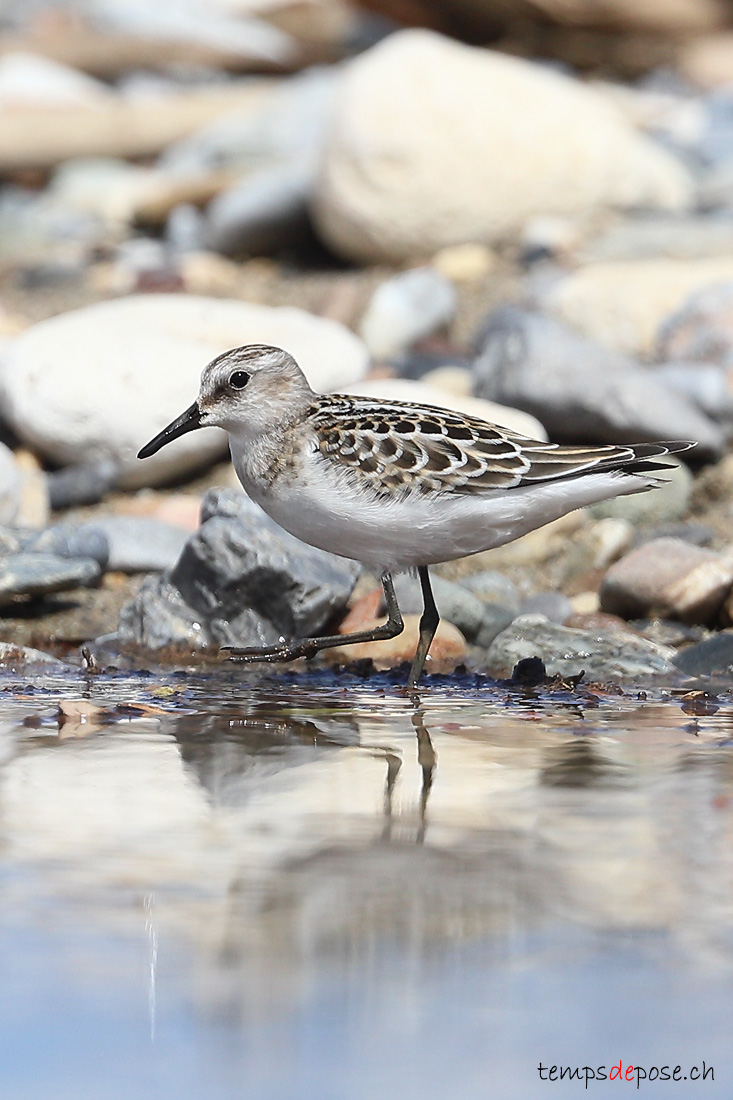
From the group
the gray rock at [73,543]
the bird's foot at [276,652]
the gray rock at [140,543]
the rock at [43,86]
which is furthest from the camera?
the rock at [43,86]

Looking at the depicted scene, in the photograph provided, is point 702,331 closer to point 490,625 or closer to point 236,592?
point 490,625

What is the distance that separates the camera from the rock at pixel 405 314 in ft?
36.2

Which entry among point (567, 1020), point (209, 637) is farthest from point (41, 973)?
point (209, 637)

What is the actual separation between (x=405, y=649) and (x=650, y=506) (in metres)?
2.31

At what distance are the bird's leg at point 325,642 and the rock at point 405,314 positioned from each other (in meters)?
5.21

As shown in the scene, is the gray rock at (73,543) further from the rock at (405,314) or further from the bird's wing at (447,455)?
the rock at (405,314)

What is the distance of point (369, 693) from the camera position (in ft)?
18.5

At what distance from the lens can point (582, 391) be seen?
8.61 m

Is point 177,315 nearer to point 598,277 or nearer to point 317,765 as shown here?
point 598,277

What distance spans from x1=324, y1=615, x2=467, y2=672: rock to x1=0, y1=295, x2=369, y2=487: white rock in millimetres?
2847

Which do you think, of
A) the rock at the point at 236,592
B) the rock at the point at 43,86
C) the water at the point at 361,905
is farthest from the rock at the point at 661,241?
the rock at the point at 43,86

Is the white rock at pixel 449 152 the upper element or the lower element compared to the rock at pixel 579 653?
upper

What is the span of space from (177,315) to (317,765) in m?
5.80

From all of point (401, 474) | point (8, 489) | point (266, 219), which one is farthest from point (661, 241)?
point (401, 474)
